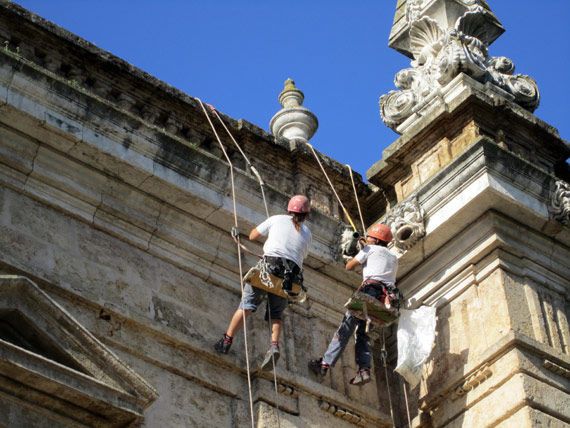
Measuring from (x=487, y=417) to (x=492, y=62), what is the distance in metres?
4.22

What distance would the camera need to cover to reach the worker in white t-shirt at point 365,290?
13102 mm

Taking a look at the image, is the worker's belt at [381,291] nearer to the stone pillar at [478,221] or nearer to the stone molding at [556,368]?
the stone pillar at [478,221]

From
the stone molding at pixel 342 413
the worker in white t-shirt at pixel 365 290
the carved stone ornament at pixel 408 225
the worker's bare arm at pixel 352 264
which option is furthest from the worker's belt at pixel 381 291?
the stone molding at pixel 342 413

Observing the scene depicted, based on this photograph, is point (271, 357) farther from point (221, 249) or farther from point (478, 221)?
point (478, 221)

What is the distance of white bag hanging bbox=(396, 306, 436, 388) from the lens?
1310 centimetres

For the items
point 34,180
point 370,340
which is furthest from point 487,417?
point 34,180

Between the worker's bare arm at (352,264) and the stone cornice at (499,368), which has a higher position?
the worker's bare arm at (352,264)

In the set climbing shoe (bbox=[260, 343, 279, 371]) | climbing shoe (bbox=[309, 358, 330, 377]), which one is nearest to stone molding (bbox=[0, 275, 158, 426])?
climbing shoe (bbox=[260, 343, 279, 371])

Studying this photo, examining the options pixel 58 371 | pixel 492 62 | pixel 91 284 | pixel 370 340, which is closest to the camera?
pixel 58 371

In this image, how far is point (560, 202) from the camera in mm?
13977

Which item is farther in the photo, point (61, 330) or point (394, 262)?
point (394, 262)

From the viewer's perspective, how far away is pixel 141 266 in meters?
12.8

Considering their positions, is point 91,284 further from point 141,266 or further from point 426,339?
point 426,339

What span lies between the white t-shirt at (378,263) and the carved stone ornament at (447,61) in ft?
6.90
